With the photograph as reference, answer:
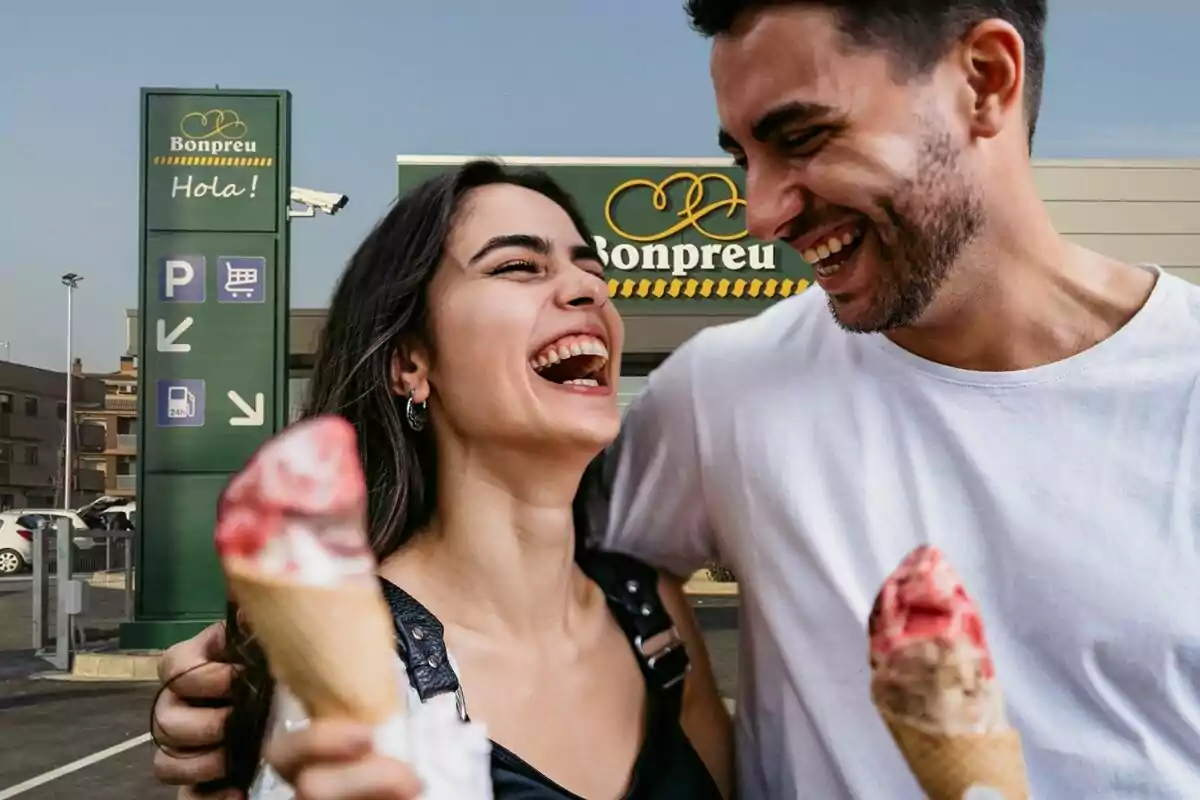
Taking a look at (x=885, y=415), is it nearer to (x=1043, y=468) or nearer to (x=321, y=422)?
(x=1043, y=468)

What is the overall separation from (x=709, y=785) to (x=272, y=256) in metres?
9.59

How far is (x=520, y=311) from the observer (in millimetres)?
2064

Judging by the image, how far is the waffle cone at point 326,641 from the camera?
1.09 meters

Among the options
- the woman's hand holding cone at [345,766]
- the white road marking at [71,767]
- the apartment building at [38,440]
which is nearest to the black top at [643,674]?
the woman's hand holding cone at [345,766]

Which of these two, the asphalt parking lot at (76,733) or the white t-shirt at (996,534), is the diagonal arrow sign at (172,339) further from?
the white t-shirt at (996,534)

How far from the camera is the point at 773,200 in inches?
70.5

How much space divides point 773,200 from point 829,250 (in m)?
0.12

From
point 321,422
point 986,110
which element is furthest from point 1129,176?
point 321,422

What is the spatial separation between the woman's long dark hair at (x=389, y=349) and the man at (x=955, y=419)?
1.51 ft

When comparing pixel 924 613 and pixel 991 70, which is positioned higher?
pixel 991 70

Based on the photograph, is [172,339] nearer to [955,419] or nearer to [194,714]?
[194,714]

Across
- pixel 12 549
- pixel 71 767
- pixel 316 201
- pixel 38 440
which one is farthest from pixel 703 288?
pixel 38 440

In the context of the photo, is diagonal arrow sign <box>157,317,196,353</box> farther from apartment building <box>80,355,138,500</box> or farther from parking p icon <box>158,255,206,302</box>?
apartment building <box>80,355,138,500</box>

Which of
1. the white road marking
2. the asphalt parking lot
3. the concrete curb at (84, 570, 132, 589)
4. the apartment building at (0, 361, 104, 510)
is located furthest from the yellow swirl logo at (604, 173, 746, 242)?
the apartment building at (0, 361, 104, 510)
